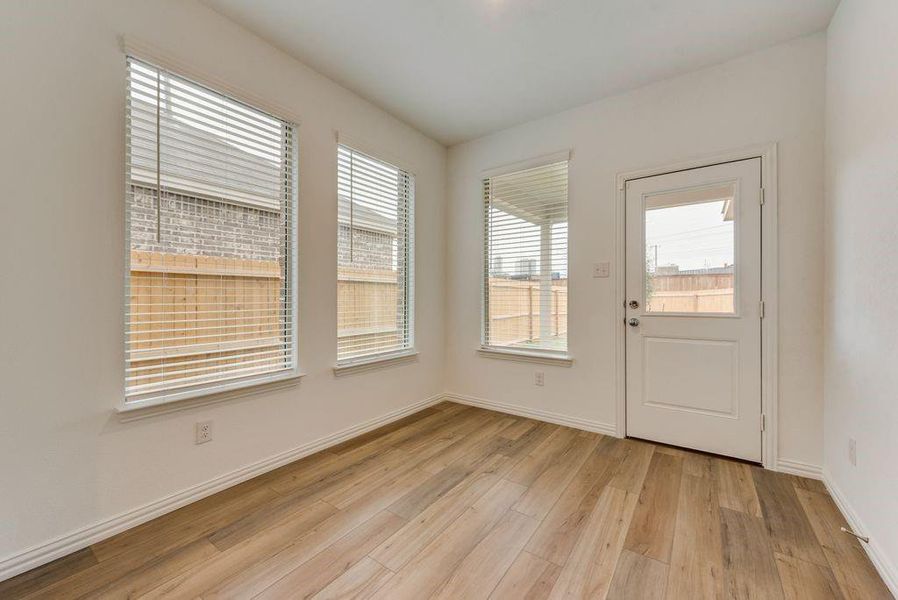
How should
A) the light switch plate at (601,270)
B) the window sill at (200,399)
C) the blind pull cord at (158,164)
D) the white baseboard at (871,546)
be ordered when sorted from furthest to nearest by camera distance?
the light switch plate at (601,270) → the blind pull cord at (158,164) → the window sill at (200,399) → the white baseboard at (871,546)

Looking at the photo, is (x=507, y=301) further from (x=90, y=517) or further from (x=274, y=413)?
(x=90, y=517)

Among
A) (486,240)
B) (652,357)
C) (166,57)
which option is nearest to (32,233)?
(166,57)

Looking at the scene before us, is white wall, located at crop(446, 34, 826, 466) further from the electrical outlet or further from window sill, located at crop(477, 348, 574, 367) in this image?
the electrical outlet

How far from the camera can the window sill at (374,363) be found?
2.81 metres

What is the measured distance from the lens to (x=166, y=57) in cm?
189

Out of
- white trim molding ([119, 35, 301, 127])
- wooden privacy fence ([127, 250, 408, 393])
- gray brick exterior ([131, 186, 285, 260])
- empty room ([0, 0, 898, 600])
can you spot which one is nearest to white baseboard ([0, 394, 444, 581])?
empty room ([0, 0, 898, 600])

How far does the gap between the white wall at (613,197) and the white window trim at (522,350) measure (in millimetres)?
55

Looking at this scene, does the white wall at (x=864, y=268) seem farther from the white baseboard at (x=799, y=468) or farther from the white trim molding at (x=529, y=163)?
the white trim molding at (x=529, y=163)

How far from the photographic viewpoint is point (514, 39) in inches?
90.8

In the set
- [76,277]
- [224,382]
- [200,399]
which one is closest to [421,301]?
[224,382]

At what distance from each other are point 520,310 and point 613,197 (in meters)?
1.23

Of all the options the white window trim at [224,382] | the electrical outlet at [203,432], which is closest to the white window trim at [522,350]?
the white window trim at [224,382]

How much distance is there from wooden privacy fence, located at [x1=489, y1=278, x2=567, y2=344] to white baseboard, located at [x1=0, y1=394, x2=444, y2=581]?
163 cm

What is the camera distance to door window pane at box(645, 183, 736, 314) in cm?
251
